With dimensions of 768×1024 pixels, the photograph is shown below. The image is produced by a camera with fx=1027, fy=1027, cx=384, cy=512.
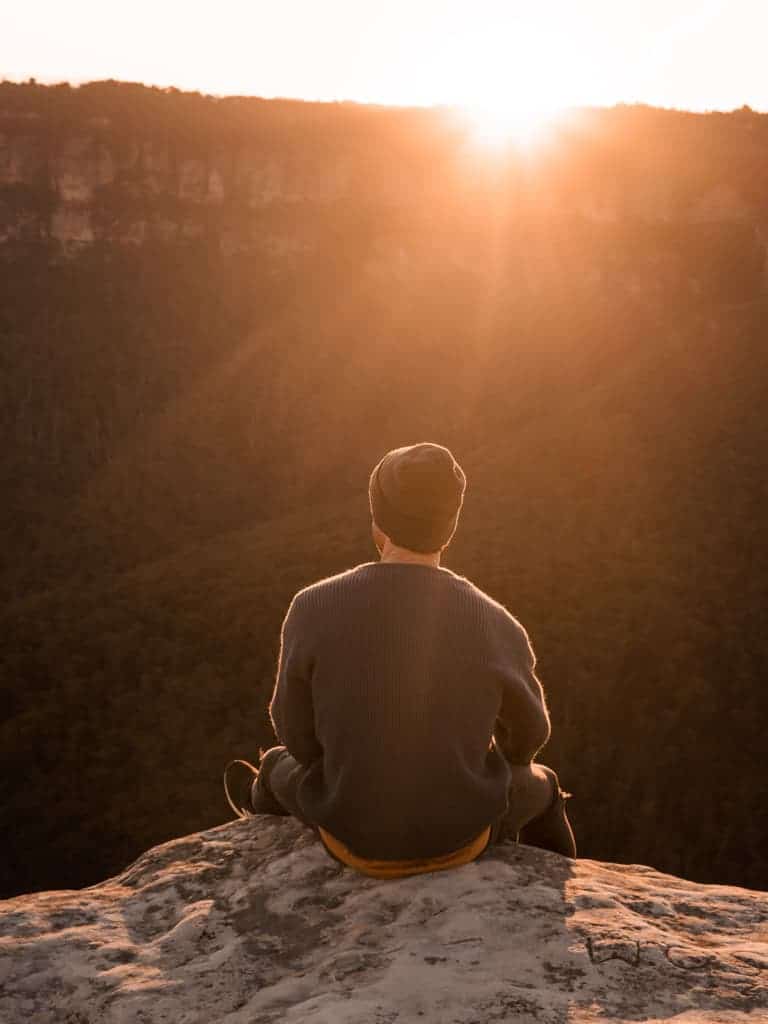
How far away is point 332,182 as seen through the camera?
4666 cm

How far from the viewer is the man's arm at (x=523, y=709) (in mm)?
3650

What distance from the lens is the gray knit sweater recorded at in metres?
3.53

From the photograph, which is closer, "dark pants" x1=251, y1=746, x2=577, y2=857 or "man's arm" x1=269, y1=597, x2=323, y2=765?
"man's arm" x1=269, y1=597, x2=323, y2=765

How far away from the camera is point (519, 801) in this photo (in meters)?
3.96

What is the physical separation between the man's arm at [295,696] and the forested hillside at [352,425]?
598 inches

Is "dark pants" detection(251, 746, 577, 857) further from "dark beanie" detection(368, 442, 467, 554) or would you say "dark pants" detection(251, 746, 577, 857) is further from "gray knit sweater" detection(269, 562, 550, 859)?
"dark beanie" detection(368, 442, 467, 554)

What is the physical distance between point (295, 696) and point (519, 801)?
98 centimetres

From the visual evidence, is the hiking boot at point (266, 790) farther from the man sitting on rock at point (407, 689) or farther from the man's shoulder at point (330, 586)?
the man's shoulder at point (330, 586)

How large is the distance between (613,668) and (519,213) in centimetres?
2961

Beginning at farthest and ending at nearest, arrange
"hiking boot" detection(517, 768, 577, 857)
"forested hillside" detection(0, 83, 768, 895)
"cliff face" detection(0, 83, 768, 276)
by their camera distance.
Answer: "cliff face" detection(0, 83, 768, 276)
"forested hillside" detection(0, 83, 768, 895)
"hiking boot" detection(517, 768, 577, 857)

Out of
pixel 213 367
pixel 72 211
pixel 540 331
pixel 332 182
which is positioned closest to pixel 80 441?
pixel 213 367

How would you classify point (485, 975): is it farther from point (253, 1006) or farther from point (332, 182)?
point (332, 182)

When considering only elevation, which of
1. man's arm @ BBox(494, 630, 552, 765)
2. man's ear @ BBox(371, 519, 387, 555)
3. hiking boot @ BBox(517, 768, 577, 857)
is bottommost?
hiking boot @ BBox(517, 768, 577, 857)

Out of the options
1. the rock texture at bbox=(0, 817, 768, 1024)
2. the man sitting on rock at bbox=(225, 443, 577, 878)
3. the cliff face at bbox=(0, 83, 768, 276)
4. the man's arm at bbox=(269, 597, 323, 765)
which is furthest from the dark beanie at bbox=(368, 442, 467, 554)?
the cliff face at bbox=(0, 83, 768, 276)
